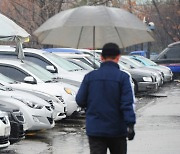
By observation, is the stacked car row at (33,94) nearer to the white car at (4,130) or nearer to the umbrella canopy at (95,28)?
the white car at (4,130)

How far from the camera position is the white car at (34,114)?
1163 cm

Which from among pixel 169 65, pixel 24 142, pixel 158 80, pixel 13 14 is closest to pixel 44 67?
pixel 24 142

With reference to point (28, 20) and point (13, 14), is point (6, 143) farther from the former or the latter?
point (13, 14)

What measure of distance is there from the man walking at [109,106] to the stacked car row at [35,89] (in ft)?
10.7

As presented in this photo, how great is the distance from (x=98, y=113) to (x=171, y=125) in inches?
321

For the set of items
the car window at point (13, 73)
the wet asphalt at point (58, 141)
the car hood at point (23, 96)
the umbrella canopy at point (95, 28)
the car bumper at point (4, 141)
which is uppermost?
the umbrella canopy at point (95, 28)

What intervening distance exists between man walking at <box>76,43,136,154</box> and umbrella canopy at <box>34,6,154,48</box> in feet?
14.6

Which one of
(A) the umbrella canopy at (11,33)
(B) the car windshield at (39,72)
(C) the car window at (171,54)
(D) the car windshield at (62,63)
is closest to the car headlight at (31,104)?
(B) the car windshield at (39,72)

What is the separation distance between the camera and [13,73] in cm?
1428

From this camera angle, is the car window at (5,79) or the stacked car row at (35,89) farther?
the car window at (5,79)

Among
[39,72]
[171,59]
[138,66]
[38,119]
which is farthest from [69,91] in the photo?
[171,59]

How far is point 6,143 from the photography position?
9578 mm

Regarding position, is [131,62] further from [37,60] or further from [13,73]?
[13,73]

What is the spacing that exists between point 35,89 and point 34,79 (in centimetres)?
45
